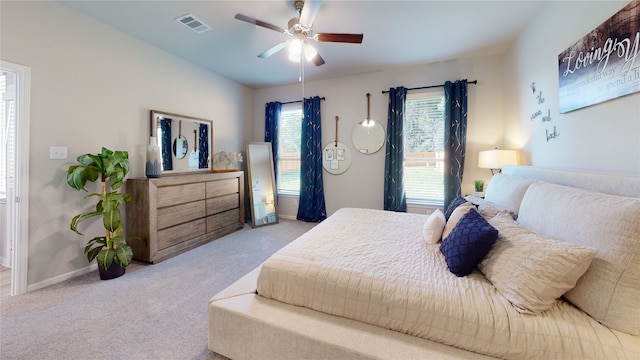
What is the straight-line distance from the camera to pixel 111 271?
7.93 ft

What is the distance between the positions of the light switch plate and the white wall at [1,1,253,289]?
0.11ft

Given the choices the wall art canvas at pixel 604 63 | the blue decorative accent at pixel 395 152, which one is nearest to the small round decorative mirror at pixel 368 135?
the blue decorative accent at pixel 395 152

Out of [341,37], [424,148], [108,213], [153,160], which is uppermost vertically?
[341,37]

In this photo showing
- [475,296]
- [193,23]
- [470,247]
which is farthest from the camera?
[193,23]

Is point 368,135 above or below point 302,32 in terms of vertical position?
below

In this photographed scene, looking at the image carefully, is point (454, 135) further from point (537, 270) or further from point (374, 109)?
point (537, 270)

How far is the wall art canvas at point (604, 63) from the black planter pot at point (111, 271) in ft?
14.0

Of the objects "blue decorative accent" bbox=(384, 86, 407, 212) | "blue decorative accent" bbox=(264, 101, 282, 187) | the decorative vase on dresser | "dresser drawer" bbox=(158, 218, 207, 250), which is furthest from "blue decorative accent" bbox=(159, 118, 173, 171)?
"blue decorative accent" bbox=(384, 86, 407, 212)

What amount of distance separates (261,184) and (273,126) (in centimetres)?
122

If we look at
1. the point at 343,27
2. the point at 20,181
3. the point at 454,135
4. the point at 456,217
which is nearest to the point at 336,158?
the point at 454,135

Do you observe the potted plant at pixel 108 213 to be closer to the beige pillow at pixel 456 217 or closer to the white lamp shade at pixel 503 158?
the beige pillow at pixel 456 217

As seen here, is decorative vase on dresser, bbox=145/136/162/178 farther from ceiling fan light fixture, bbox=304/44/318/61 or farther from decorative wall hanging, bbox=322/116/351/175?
decorative wall hanging, bbox=322/116/351/175

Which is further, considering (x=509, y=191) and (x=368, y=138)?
(x=368, y=138)

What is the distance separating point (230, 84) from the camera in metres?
4.43
